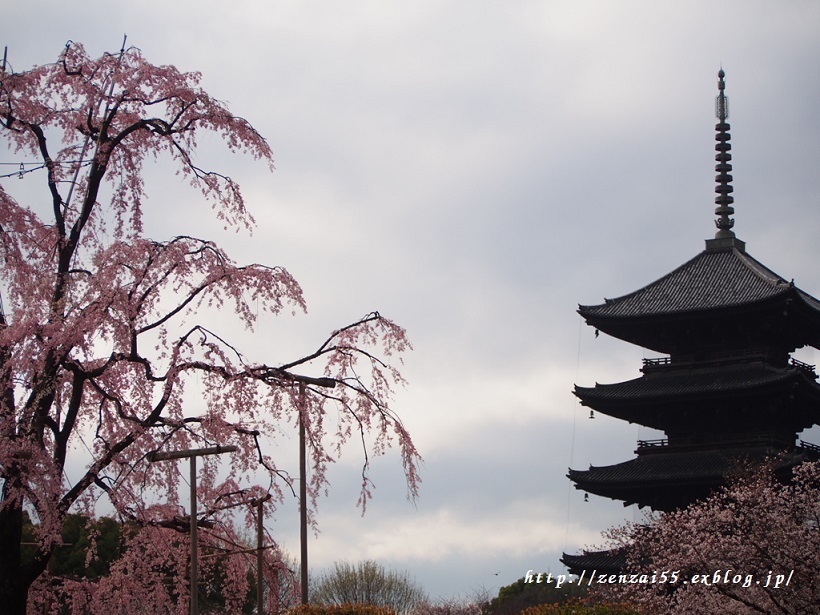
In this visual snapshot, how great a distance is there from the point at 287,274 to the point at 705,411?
2590cm

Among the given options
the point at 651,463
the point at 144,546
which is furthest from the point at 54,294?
the point at 651,463

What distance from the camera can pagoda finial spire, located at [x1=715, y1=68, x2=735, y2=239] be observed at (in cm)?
4125

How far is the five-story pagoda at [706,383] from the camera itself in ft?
113

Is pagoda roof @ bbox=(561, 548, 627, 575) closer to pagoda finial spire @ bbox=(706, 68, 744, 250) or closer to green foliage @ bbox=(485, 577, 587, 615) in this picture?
green foliage @ bbox=(485, 577, 587, 615)

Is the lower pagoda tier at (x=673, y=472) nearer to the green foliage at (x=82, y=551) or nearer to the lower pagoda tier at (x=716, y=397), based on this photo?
the lower pagoda tier at (x=716, y=397)

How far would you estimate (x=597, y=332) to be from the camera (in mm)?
38750

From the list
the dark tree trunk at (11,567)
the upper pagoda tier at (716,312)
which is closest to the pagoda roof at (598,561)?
the upper pagoda tier at (716,312)

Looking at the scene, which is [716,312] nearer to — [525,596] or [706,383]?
[706,383]

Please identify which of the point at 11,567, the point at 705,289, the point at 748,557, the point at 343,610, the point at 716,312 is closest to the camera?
the point at 11,567

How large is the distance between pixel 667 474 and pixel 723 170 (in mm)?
13209

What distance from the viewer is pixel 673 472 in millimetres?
34781

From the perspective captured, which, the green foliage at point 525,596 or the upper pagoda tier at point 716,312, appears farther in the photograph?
the green foliage at point 525,596

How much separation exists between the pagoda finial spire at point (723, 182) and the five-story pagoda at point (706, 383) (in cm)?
183

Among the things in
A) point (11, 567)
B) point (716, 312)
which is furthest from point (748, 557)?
point (11, 567)
